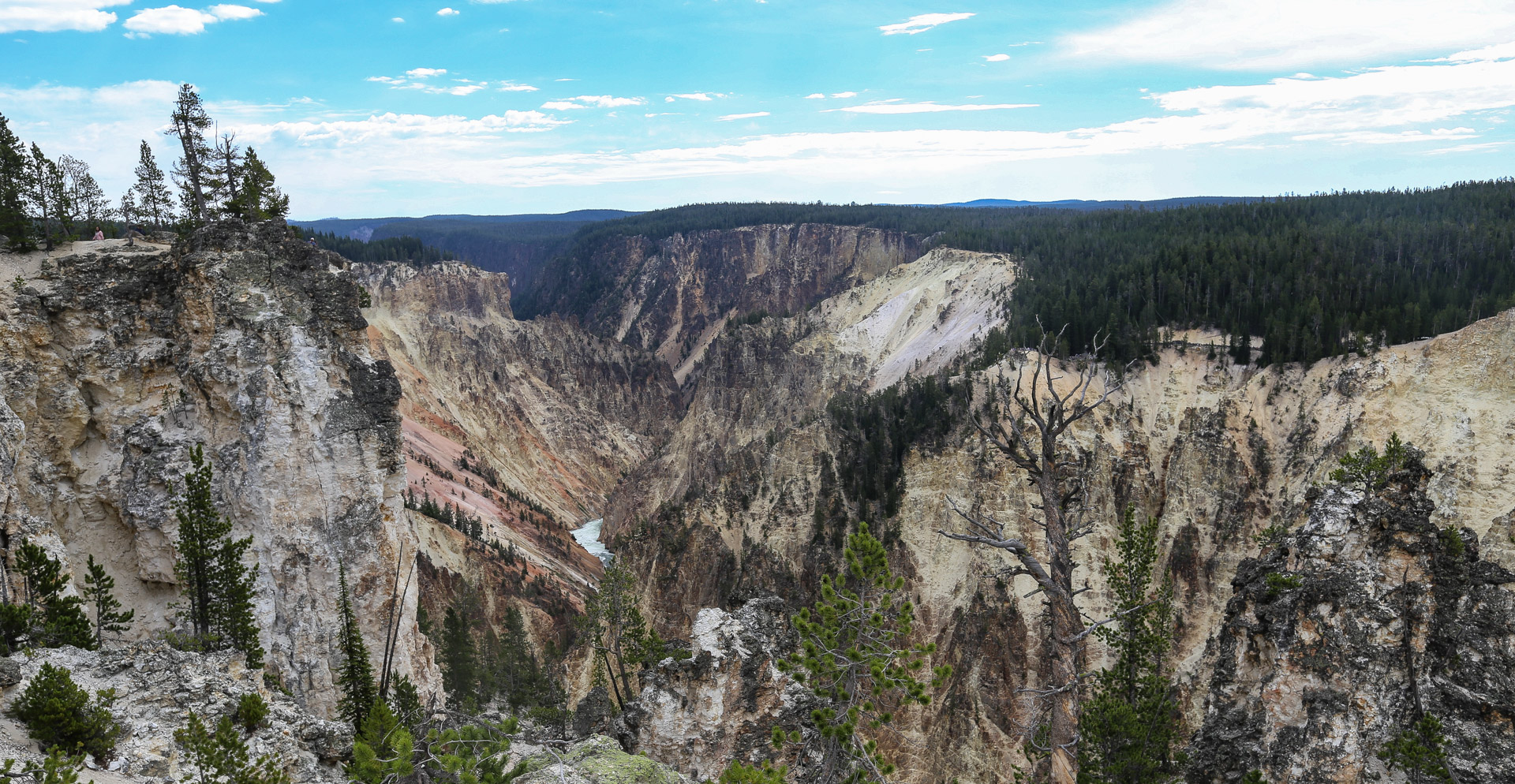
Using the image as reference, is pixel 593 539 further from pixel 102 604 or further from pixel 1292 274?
pixel 102 604

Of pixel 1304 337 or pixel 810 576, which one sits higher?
pixel 1304 337

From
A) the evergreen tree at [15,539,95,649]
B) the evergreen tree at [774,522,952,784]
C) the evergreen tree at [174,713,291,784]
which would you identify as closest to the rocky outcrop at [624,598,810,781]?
the evergreen tree at [774,522,952,784]

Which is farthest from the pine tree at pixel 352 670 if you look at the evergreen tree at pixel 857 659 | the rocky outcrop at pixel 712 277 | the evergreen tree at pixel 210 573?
the rocky outcrop at pixel 712 277

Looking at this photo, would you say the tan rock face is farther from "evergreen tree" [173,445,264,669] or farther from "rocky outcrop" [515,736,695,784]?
"evergreen tree" [173,445,264,669]

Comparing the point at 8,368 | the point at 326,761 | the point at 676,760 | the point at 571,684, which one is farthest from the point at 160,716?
the point at 571,684

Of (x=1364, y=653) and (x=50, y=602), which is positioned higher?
(x=1364, y=653)

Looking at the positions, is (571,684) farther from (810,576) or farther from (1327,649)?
(1327,649)

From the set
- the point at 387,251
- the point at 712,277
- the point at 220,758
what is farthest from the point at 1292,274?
the point at 712,277
